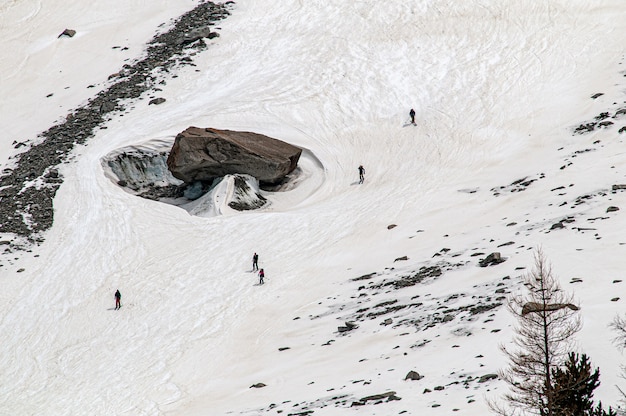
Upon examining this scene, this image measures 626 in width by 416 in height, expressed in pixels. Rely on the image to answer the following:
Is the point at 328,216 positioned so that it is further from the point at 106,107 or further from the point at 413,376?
the point at 413,376

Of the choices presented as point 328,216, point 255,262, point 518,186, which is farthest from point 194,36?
point 518,186

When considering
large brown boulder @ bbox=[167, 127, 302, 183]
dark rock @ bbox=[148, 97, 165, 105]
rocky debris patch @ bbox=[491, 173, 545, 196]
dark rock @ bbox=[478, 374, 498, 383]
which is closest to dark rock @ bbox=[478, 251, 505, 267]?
rocky debris patch @ bbox=[491, 173, 545, 196]

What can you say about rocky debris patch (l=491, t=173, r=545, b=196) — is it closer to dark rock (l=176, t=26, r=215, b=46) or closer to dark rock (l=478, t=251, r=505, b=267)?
dark rock (l=478, t=251, r=505, b=267)

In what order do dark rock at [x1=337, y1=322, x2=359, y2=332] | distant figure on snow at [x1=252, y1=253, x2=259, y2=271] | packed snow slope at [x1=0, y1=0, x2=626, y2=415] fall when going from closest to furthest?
packed snow slope at [x1=0, y1=0, x2=626, y2=415]
dark rock at [x1=337, y1=322, x2=359, y2=332]
distant figure on snow at [x1=252, y1=253, x2=259, y2=271]

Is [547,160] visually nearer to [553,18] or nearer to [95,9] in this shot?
[553,18]

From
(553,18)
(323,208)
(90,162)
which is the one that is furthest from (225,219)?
(553,18)
